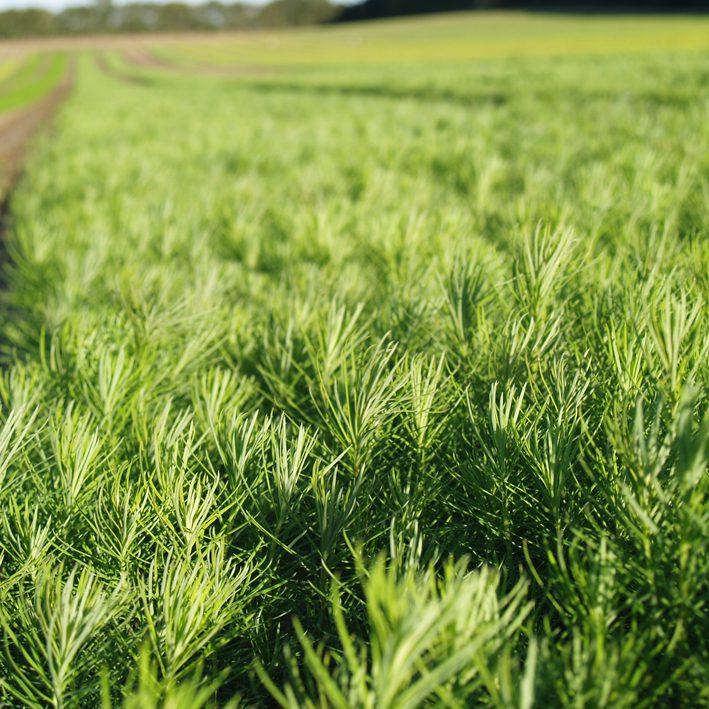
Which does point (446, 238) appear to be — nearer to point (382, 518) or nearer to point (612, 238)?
point (612, 238)

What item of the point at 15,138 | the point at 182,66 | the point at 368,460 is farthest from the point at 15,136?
the point at 182,66

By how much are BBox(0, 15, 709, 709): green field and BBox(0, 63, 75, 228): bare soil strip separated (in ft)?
14.9

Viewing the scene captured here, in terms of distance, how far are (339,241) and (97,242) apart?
0.95 m

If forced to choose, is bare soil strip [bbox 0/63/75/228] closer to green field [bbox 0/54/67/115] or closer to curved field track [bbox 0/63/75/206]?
curved field track [bbox 0/63/75/206]

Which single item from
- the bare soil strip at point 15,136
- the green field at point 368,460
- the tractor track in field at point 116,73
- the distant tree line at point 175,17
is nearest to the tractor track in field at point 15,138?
the bare soil strip at point 15,136

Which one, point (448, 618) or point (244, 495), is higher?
point (448, 618)

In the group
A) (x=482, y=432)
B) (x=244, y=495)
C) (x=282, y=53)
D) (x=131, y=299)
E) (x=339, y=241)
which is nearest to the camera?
(x=244, y=495)

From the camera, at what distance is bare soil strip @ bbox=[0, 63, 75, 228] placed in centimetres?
711

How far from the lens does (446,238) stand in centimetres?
190

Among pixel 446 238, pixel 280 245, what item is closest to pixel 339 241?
pixel 280 245

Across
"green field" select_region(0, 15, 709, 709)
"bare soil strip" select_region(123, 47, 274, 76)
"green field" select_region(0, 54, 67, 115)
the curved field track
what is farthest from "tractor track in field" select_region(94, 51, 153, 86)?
"green field" select_region(0, 15, 709, 709)

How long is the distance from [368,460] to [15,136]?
53.4 feet

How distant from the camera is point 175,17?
3541 inches

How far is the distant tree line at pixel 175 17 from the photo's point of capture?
8664 centimetres
